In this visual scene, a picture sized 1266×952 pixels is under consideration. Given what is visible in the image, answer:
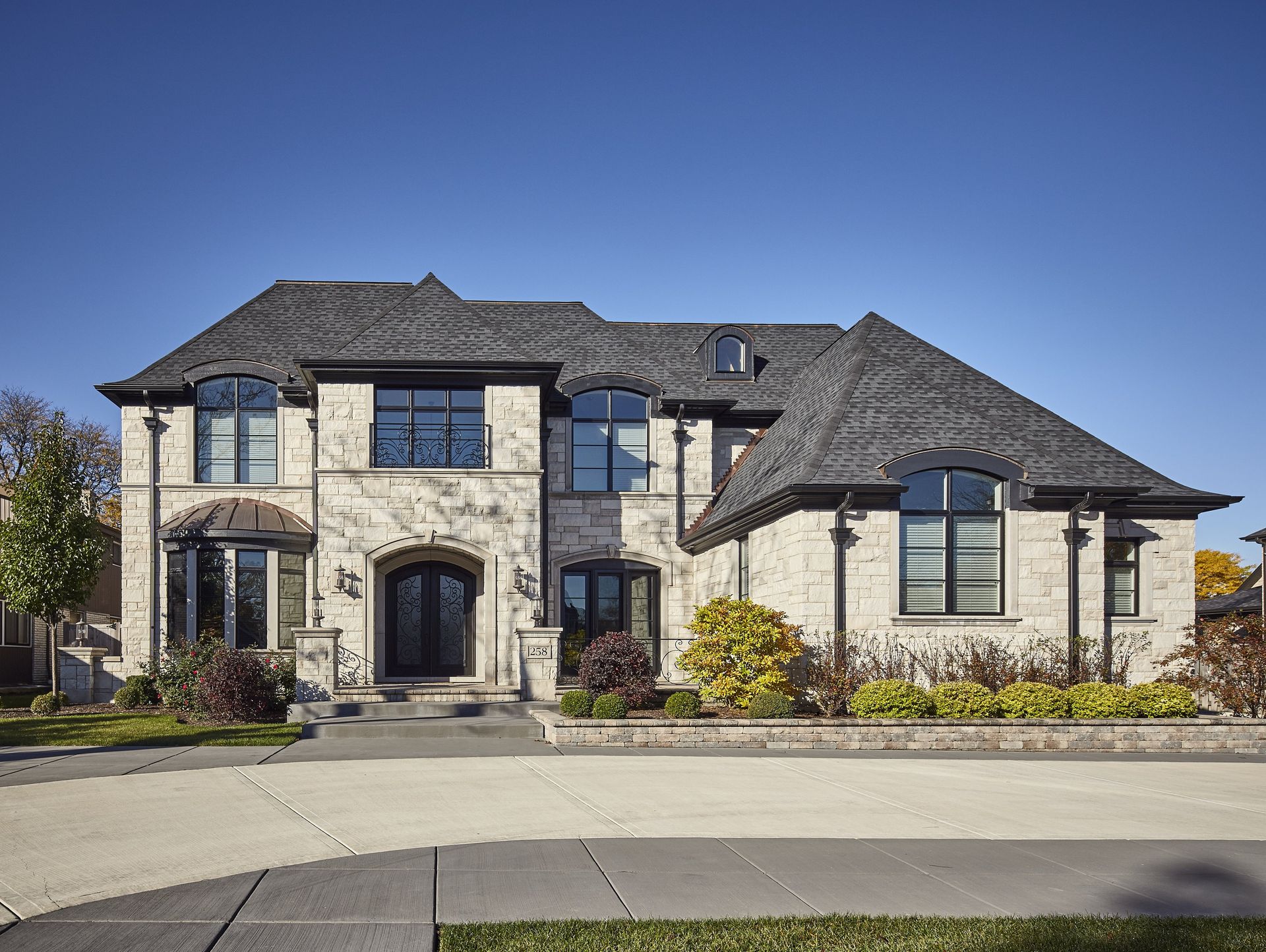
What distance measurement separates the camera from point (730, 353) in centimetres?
2564

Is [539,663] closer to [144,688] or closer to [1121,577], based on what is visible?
[144,688]

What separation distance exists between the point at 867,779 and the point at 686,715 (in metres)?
4.05

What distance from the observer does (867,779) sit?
39.3 ft

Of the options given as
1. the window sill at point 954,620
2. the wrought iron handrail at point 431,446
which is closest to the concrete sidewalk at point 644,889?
the window sill at point 954,620

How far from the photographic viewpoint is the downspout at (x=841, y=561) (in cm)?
1706

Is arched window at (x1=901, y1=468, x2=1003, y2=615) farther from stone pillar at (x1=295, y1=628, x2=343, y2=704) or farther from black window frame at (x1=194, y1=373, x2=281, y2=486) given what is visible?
black window frame at (x1=194, y1=373, x2=281, y2=486)

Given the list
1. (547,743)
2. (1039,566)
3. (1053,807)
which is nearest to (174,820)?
(547,743)

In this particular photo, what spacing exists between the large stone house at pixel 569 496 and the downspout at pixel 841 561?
0.05m

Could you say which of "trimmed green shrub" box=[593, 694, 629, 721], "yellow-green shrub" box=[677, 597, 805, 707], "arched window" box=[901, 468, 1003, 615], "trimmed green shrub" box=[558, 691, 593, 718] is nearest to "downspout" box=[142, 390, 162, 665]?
"trimmed green shrub" box=[558, 691, 593, 718]

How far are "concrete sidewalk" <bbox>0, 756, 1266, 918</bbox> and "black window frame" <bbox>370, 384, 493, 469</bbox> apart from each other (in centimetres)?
854

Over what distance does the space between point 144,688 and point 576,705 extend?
34.4ft

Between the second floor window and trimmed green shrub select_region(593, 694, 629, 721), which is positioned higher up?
the second floor window

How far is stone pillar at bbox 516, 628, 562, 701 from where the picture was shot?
19.2m

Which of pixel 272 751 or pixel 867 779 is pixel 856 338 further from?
pixel 272 751
